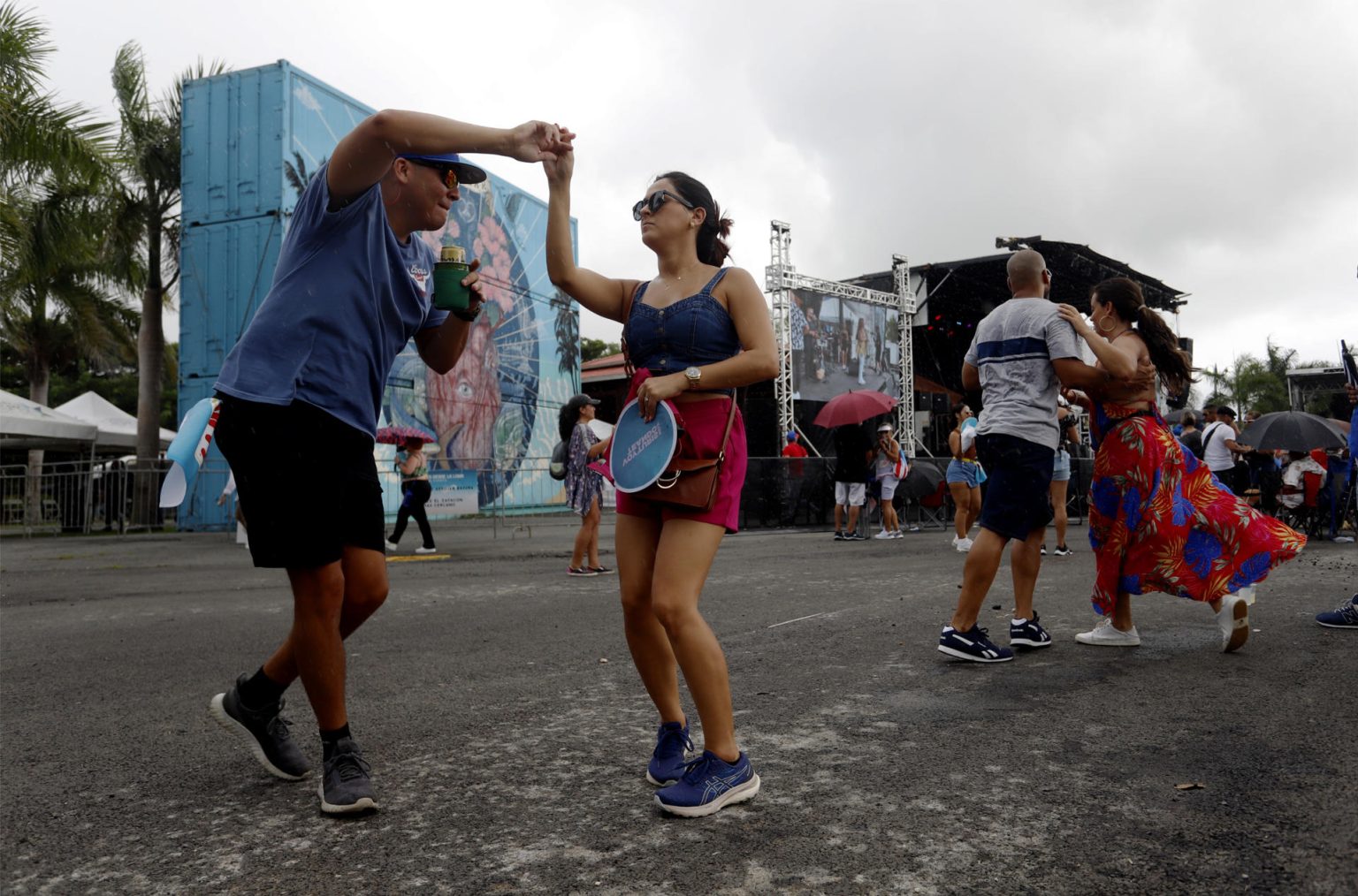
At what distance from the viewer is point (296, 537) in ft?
8.26

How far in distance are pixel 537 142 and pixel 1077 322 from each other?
2.81 metres

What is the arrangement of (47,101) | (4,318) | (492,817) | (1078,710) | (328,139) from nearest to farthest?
(492,817) → (1078,710) → (47,101) → (328,139) → (4,318)

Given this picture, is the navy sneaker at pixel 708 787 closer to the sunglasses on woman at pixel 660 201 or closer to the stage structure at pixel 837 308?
the sunglasses on woman at pixel 660 201

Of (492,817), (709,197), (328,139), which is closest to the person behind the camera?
(492,817)

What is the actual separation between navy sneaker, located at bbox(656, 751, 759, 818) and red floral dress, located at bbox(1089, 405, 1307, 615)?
2.62 metres

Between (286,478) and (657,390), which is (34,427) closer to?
(286,478)

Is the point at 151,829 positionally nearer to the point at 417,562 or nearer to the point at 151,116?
the point at 417,562

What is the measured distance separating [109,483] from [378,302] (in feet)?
57.9

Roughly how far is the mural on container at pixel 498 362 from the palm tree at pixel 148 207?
3611 mm

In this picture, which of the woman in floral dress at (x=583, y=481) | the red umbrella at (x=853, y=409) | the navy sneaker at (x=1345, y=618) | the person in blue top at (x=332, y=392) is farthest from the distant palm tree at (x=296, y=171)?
the navy sneaker at (x=1345, y=618)

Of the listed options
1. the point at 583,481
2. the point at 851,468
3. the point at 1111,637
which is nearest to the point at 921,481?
the point at 851,468

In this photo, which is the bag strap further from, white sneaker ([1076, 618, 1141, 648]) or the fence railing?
the fence railing

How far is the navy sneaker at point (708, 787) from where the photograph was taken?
243cm

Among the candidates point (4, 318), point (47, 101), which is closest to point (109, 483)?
point (47, 101)
